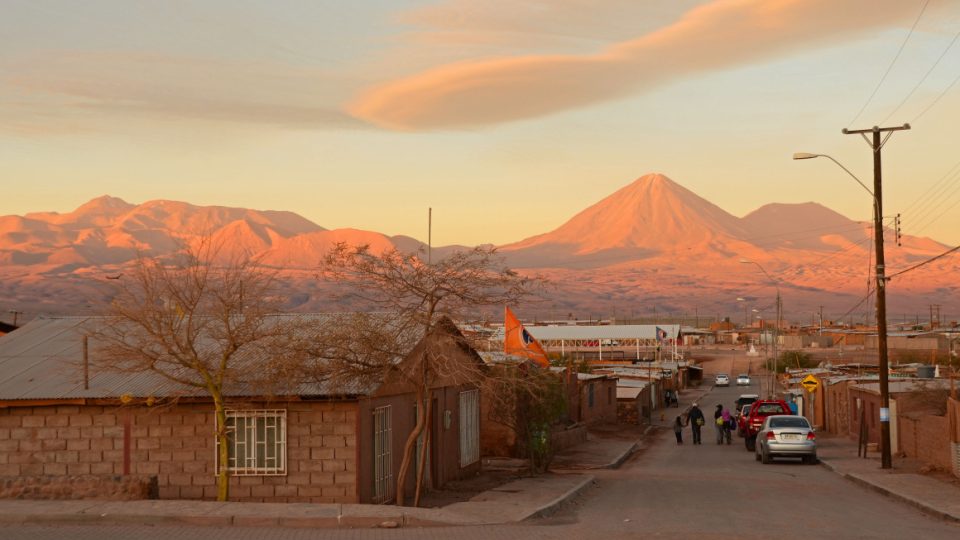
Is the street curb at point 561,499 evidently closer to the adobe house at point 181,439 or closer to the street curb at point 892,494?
the adobe house at point 181,439

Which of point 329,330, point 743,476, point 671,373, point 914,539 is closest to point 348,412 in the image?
point 329,330

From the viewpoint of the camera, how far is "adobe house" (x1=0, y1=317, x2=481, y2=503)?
21969mm

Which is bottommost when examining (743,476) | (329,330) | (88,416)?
(743,476)

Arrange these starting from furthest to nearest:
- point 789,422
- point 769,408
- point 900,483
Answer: point 769,408, point 789,422, point 900,483

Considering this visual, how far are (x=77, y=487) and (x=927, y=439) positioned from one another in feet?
75.3

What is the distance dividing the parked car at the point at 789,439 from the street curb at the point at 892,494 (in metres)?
1.01

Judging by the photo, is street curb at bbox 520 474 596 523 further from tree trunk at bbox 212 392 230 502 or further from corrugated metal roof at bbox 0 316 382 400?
tree trunk at bbox 212 392 230 502

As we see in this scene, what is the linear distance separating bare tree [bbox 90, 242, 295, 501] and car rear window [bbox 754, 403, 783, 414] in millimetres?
28658

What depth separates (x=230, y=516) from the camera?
19.7 meters

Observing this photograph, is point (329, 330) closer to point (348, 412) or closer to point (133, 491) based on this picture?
point (348, 412)

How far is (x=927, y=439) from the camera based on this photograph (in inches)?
1281

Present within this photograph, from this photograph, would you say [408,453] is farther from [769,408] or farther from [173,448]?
[769,408]

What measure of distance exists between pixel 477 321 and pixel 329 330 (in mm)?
2832

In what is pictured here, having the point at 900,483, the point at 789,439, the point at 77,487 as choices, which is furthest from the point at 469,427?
the point at 789,439
